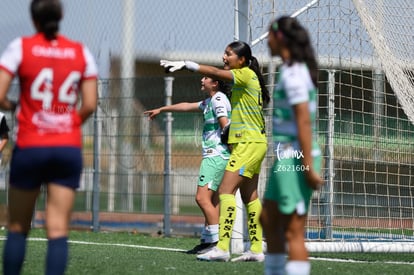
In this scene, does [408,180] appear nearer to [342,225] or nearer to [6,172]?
[342,225]

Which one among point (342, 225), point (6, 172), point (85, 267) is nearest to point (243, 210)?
point (342, 225)

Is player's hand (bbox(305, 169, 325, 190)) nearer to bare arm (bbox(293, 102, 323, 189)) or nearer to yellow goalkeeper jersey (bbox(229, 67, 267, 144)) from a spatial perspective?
bare arm (bbox(293, 102, 323, 189))

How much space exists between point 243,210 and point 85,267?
8.86 feet

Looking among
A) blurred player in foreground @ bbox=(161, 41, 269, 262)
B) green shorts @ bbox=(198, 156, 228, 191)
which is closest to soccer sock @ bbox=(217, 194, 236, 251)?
blurred player in foreground @ bbox=(161, 41, 269, 262)

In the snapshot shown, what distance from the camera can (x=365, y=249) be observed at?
9.73 meters

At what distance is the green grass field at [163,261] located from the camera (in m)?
7.96

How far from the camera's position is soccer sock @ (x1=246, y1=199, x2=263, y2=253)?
8.84 metres

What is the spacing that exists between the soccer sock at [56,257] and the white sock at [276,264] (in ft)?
4.13

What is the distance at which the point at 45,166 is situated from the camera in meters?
5.59

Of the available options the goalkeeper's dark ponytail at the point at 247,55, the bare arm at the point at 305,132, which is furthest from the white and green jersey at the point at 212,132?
the bare arm at the point at 305,132

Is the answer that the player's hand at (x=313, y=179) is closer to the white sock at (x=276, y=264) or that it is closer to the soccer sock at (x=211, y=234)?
the white sock at (x=276, y=264)

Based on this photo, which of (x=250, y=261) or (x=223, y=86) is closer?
(x=250, y=261)

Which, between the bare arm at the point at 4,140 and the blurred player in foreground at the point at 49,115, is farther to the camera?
the bare arm at the point at 4,140

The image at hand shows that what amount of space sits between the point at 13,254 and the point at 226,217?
3.26m
